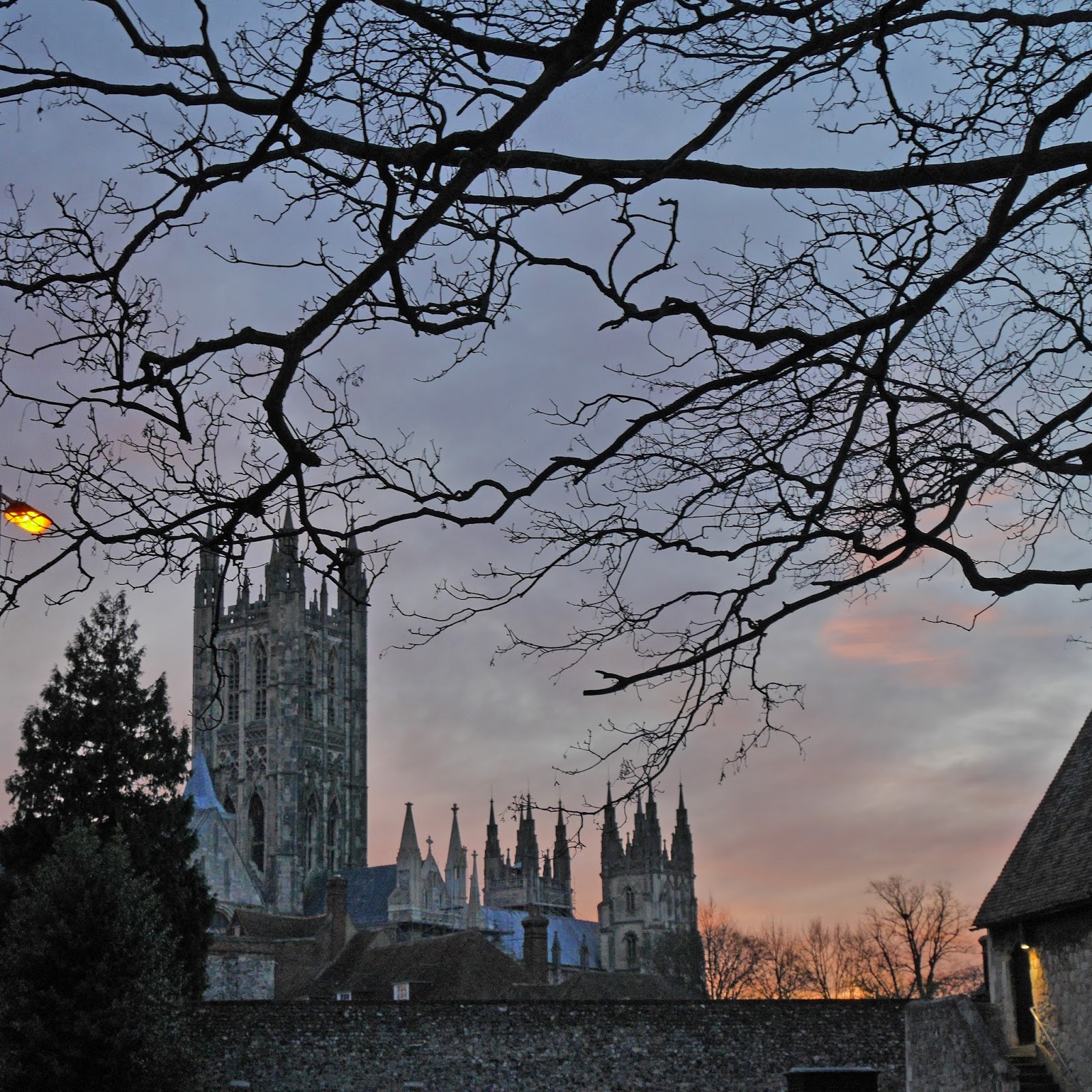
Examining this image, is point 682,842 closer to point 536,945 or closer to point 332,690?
point 332,690

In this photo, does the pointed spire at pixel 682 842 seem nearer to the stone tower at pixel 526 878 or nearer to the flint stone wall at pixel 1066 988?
the stone tower at pixel 526 878

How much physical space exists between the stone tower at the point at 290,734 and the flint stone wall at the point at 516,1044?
6024 cm

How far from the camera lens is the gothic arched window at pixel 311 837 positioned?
8912 centimetres

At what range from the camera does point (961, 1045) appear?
16.0 meters

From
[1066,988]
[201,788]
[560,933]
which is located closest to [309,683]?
[201,788]

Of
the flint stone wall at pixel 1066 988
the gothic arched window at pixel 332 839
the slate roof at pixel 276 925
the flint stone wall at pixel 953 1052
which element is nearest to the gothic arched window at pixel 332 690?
the gothic arched window at pixel 332 839

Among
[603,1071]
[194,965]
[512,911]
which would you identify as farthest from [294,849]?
[603,1071]

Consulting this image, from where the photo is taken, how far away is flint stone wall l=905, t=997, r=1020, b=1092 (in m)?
15.2

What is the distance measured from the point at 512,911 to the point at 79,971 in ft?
264

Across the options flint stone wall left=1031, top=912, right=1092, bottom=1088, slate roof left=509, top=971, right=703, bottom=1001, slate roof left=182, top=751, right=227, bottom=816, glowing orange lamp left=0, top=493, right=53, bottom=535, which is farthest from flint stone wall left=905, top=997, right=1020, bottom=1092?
slate roof left=182, top=751, right=227, bottom=816

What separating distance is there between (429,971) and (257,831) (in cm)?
4905

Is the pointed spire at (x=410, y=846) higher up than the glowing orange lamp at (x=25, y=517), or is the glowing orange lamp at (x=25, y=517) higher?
the pointed spire at (x=410, y=846)

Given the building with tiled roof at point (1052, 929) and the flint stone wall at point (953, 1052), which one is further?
the building with tiled roof at point (1052, 929)

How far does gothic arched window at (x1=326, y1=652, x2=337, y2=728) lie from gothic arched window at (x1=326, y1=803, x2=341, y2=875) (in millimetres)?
5338
